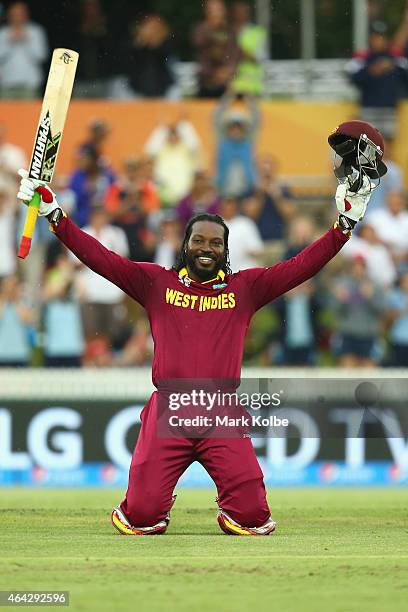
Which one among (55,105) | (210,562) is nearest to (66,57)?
(55,105)

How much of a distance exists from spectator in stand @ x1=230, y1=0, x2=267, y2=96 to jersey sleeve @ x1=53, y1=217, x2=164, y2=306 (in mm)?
9085

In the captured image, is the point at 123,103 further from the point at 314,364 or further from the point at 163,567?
the point at 163,567

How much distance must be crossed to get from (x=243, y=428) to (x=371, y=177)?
66.3 inches

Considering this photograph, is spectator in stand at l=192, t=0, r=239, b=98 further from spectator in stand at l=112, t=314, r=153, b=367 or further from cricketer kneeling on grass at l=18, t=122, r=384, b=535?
cricketer kneeling on grass at l=18, t=122, r=384, b=535

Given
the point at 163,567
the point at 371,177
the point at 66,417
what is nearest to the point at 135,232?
the point at 66,417

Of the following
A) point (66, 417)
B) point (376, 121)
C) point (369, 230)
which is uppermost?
point (376, 121)

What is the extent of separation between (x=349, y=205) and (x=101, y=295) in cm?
689

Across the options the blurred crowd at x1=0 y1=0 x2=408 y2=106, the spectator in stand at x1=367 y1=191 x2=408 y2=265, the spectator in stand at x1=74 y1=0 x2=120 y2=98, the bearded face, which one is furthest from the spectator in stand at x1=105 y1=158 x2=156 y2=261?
the bearded face

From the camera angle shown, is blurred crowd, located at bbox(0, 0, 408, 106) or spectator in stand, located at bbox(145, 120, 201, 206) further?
blurred crowd, located at bbox(0, 0, 408, 106)

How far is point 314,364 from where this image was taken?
595 inches

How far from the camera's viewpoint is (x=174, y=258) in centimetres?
1552

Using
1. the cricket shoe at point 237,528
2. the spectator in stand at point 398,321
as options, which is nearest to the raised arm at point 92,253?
the cricket shoe at point 237,528

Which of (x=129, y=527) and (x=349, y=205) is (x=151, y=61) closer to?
(x=349, y=205)

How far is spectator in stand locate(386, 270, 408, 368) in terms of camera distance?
1507cm
